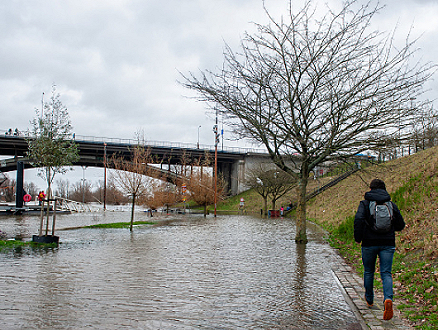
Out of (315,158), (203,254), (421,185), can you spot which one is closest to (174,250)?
(203,254)

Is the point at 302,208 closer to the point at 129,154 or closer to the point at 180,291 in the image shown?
the point at 180,291

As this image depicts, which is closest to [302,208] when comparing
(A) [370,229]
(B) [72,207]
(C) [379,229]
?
(A) [370,229]

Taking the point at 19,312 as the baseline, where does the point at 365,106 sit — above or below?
above

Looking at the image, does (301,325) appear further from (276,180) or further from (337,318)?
(276,180)

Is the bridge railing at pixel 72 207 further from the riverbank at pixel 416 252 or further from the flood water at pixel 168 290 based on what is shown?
the riverbank at pixel 416 252

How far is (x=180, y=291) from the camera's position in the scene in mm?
6453

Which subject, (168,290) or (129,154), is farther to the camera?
(129,154)

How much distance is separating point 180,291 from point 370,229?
128 inches

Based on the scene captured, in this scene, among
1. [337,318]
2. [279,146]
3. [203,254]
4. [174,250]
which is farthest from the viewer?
[279,146]

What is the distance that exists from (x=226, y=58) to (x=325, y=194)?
1228 inches

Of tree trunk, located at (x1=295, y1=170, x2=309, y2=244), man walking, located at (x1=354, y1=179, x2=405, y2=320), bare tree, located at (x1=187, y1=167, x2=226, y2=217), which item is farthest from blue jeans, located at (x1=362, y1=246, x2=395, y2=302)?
bare tree, located at (x1=187, y1=167, x2=226, y2=217)

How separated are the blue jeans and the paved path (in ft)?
0.74

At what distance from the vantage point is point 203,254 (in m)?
11.0

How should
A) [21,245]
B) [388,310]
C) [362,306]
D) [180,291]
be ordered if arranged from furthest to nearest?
[21,245] < [180,291] < [362,306] < [388,310]
